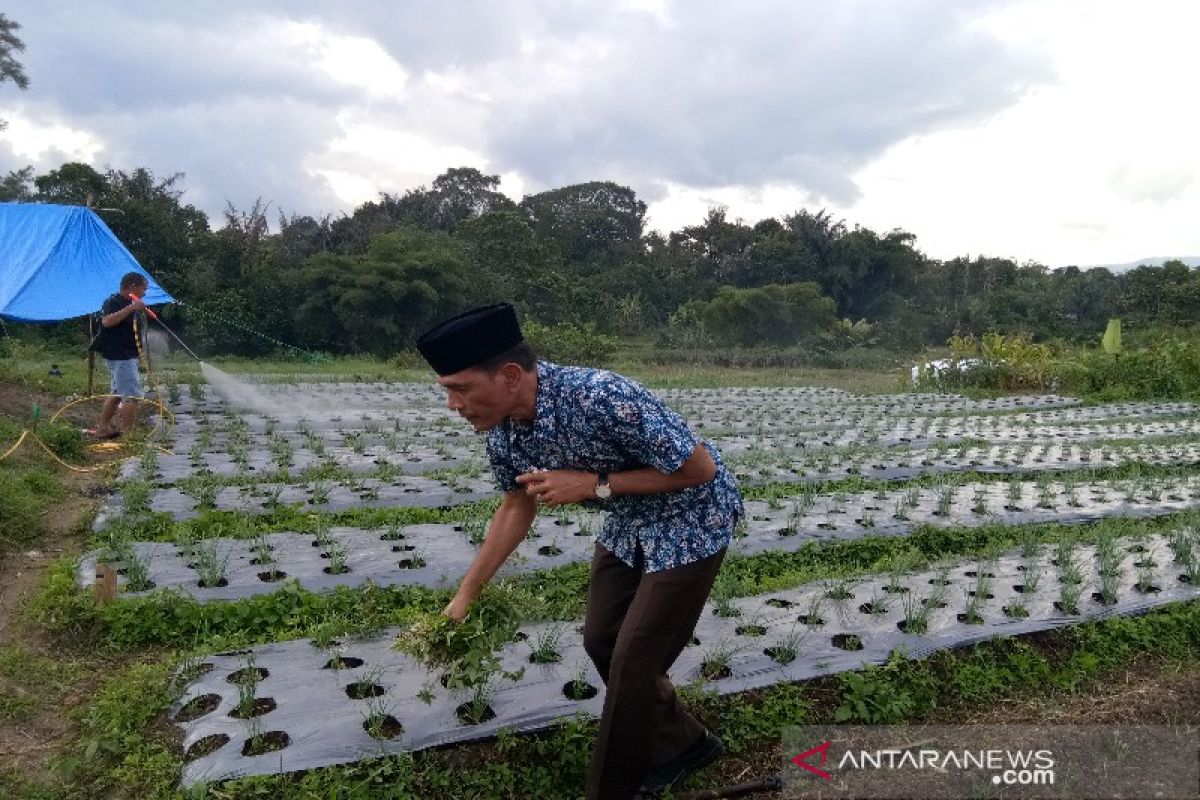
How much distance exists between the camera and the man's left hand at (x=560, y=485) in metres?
2.10

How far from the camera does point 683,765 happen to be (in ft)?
9.07

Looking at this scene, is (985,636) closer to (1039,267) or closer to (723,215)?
(723,215)

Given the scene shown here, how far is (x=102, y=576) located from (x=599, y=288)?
23.5 meters

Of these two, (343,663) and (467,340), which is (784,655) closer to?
(343,663)

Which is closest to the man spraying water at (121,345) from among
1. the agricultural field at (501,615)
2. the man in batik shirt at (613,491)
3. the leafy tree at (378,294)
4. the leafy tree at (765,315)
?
the agricultural field at (501,615)

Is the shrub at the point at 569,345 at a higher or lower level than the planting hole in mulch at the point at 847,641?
higher

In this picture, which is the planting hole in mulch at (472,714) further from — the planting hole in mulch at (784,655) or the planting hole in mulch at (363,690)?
the planting hole in mulch at (784,655)

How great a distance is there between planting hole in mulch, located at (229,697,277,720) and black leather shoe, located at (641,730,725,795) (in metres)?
1.39

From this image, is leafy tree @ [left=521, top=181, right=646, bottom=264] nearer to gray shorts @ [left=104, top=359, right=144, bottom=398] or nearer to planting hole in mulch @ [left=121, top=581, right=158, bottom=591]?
gray shorts @ [left=104, top=359, right=144, bottom=398]

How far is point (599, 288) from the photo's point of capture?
2670 centimetres

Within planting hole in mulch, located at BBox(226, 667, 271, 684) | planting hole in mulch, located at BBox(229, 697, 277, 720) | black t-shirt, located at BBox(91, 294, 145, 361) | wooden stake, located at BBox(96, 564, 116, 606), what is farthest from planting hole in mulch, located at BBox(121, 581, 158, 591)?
black t-shirt, located at BBox(91, 294, 145, 361)

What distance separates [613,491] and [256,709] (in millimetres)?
1753

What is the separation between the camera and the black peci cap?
2062 mm

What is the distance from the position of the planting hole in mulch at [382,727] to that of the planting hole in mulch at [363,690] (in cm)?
18
